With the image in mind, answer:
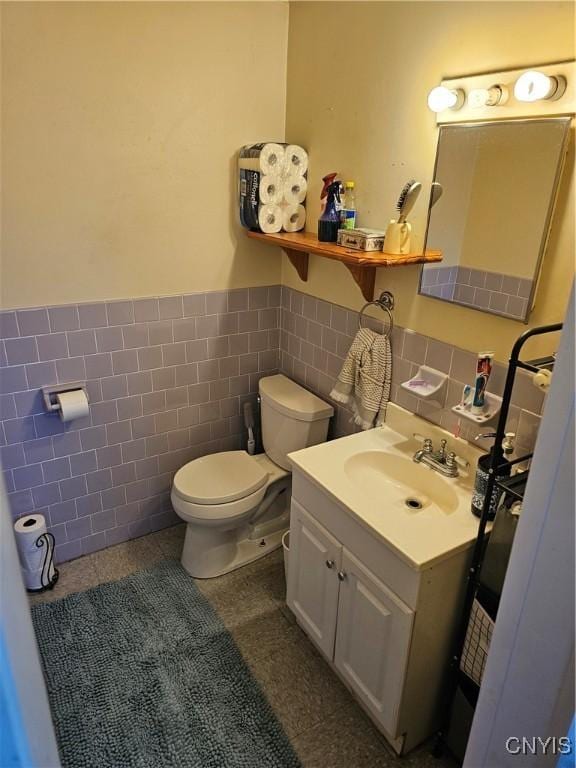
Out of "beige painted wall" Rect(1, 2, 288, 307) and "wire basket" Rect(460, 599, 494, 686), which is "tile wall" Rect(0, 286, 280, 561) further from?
"wire basket" Rect(460, 599, 494, 686)

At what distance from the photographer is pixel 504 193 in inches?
58.5

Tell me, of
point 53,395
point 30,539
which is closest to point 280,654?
point 30,539

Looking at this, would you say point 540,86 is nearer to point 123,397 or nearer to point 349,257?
point 349,257

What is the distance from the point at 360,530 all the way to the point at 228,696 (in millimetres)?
817

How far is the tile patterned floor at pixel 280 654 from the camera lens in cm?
166

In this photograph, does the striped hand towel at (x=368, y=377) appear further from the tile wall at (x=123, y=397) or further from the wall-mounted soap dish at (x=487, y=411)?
the tile wall at (x=123, y=397)

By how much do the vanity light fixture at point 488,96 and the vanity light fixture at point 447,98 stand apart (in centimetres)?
3

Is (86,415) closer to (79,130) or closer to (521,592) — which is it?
(79,130)

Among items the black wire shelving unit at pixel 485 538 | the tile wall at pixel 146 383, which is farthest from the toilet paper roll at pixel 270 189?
the black wire shelving unit at pixel 485 538

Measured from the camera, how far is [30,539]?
2102mm

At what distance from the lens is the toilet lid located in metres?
2.18

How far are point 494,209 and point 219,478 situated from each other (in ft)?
4.96

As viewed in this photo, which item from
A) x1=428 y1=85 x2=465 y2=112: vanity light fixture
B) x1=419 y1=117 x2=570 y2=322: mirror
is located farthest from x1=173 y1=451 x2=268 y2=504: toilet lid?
x1=428 y1=85 x2=465 y2=112: vanity light fixture

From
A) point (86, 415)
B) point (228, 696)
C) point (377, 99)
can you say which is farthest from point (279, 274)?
point (228, 696)
